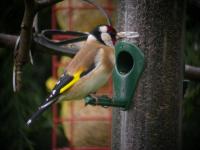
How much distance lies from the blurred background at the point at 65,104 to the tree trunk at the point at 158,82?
147 centimetres

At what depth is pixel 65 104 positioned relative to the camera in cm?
715

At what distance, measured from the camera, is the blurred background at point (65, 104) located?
668 cm

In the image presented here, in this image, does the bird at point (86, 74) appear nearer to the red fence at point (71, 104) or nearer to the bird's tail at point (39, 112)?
the bird's tail at point (39, 112)

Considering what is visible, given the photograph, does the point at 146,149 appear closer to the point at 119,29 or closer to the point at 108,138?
the point at 119,29

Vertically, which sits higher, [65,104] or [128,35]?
[128,35]

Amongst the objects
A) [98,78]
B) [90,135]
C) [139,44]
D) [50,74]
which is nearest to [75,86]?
[98,78]

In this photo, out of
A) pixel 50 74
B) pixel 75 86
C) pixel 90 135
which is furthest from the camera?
pixel 50 74

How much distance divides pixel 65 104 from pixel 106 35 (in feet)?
6.29

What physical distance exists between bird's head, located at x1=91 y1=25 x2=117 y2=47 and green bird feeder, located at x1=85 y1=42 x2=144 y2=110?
0.13 metres

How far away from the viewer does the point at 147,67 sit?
16.7 feet

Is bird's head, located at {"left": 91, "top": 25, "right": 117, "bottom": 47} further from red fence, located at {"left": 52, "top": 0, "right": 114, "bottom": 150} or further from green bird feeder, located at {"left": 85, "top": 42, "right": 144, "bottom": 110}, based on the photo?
red fence, located at {"left": 52, "top": 0, "right": 114, "bottom": 150}

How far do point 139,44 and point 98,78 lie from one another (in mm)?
317

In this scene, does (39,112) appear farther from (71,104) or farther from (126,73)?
(71,104)

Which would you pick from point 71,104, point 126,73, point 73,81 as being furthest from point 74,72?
point 71,104
